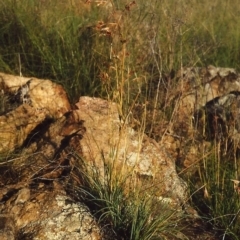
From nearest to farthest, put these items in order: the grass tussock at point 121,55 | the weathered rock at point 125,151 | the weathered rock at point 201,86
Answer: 1. the weathered rock at point 125,151
2. the grass tussock at point 121,55
3. the weathered rock at point 201,86

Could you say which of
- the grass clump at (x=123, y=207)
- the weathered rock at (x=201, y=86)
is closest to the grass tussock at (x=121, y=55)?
the weathered rock at (x=201, y=86)

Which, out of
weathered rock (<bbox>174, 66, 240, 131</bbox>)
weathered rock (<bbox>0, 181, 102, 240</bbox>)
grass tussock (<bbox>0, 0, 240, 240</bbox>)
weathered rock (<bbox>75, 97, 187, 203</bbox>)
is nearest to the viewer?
weathered rock (<bbox>0, 181, 102, 240</bbox>)

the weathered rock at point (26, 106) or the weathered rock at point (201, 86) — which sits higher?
the weathered rock at point (26, 106)

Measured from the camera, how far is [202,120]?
3.75 metres

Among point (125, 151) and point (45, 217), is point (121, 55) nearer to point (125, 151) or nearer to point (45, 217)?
point (125, 151)

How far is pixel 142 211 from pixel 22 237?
1.99ft

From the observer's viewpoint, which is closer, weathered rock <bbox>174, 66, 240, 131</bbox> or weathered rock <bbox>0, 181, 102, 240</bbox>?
weathered rock <bbox>0, 181, 102, 240</bbox>

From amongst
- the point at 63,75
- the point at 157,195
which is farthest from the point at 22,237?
the point at 63,75

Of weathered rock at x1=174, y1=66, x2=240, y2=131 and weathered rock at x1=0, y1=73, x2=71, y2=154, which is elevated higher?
weathered rock at x1=0, y1=73, x2=71, y2=154

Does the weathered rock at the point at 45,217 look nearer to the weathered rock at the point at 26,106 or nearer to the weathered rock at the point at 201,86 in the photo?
the weathered rock at the point at 26,106

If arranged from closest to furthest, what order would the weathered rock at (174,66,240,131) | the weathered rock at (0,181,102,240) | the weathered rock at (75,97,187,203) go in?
the weathered rock at (0,181,102,240) < the weathered rock at (75,97,187,203) < the weathered rock at (174,66,240,131)

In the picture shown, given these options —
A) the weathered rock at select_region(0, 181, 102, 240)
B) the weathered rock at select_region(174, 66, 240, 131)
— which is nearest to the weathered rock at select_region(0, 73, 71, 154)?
the weathered rock at select_region(0, 181, 102, 240)

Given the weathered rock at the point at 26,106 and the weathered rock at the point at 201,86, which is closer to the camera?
the weathered rock at the point at 26,106

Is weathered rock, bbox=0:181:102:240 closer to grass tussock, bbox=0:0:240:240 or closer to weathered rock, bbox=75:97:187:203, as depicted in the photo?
weathered rock, bbox=75:97:187:203
